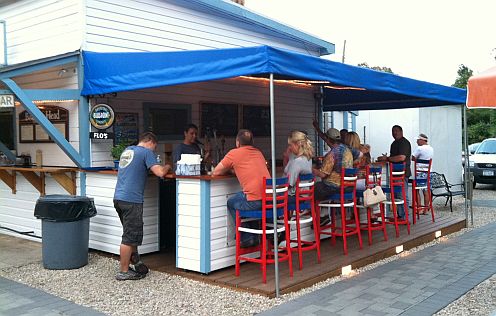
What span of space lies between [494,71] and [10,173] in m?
6.33

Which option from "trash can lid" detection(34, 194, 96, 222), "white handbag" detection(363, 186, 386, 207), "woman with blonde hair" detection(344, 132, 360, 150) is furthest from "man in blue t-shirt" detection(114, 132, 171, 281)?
"woman with blonde hair" detection(344, 132, 360, 150)

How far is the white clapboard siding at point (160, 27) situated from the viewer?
6715 millimetres

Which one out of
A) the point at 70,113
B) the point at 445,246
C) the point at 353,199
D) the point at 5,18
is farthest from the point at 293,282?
the point at 5,18

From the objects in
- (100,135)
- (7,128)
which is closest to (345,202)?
(100,135)

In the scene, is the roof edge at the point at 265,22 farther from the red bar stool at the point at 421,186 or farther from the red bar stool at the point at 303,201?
the red bar stool at the point at 303,201

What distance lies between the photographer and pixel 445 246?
7.14m

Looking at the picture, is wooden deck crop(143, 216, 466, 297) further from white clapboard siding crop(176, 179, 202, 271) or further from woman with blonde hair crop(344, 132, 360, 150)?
woman with blonde hair crop(344, 132, 360, 150)

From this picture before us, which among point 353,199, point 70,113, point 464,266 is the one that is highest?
point 70,113

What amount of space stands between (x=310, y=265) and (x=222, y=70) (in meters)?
2.34

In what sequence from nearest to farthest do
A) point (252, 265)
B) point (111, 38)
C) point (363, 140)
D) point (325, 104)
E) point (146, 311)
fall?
point (146, 311)
point (252, 265)
point (111, 38)
point (325, 104)
point (363, 140)

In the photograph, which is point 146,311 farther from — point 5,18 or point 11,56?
point 5,18

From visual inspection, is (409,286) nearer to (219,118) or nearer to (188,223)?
(188,223)

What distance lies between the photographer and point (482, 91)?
4.29m

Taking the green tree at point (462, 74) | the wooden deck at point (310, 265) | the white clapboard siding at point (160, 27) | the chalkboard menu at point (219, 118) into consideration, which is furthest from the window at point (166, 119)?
the green tree at point (462, 74)
